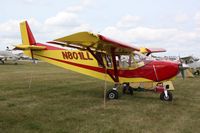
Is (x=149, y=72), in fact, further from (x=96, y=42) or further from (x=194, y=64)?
(x=194, y=64)

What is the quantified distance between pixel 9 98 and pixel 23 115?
10.9 ft

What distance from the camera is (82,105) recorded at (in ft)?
32.6

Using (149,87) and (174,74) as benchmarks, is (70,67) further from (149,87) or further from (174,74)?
(174,74)

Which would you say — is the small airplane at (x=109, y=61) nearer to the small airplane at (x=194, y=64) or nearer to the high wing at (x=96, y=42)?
the high wing at (x=96, y=42)

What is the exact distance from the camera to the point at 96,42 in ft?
34.6

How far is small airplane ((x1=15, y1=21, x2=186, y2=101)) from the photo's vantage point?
10.8 m

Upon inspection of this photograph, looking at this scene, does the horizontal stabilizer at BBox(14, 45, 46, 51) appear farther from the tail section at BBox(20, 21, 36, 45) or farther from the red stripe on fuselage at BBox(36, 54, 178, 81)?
the red stripe on fuselage at BBox(36, 54, 178, 81)

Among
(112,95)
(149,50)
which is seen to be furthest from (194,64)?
(112,95)

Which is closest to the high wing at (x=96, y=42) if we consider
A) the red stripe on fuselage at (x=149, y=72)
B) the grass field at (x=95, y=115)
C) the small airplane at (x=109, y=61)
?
the small airplane at (x=109, y=61)

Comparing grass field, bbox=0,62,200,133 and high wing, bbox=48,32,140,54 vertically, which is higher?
high wing, bbox=48,32,140,54

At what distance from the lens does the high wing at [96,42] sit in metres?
9.82

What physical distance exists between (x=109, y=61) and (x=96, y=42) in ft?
6.59

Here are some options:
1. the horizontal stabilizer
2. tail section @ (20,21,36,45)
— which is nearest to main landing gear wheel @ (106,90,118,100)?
the horizontal stabilizer

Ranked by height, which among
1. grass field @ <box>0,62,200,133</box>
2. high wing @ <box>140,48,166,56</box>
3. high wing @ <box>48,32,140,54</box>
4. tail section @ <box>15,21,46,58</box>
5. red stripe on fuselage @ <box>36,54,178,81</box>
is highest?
tail section @ <box>15,21,46,58</box>
